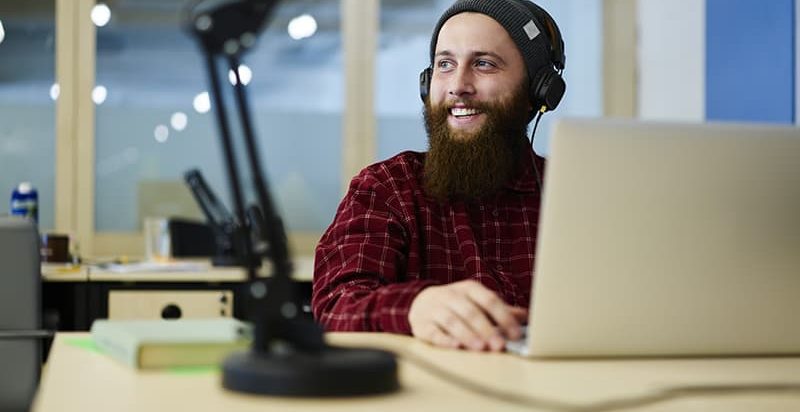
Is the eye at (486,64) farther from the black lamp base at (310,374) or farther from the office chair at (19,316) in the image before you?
the black lamp base at (310,374)

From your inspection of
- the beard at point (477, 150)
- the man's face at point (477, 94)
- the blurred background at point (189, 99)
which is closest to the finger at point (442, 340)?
the beard at point (477, 150)

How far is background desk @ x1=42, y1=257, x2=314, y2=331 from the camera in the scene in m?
3.22

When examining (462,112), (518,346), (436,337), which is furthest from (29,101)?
(518,346)

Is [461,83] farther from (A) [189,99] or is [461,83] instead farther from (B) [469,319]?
(A) [189,99]

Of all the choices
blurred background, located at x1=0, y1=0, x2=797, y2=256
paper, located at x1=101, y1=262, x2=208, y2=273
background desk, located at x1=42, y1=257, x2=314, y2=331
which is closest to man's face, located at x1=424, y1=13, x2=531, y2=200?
background desk, located at x1=42, y1=257, x2=314, y2=331

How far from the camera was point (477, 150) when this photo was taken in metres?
1.93

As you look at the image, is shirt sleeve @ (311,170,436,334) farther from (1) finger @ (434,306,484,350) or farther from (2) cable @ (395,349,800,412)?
(2) cable @ (395,349,800,412)

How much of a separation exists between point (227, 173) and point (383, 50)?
147 inches

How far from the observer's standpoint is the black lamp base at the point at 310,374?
828 millimetres

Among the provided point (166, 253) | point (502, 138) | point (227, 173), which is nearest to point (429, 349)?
point (227, 173)

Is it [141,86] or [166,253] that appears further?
[141,86]

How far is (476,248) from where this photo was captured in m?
1.74

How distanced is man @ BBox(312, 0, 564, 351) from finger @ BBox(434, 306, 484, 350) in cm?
13

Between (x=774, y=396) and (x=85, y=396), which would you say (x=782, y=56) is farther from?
(x=85, y=396)
